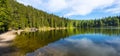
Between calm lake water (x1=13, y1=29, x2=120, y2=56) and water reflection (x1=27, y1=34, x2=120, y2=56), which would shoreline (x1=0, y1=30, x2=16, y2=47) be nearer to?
calm lake water (x1=13, y1=29, x2=120, y2=56)

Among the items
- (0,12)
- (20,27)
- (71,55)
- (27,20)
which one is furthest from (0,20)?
(27,20)

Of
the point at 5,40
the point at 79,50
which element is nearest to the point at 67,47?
the point at 79,50

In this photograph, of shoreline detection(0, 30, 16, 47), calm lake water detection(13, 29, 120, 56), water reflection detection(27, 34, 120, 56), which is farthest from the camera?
shoreline detection(0, 30, 16, 47)

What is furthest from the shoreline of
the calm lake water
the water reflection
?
the water reflection

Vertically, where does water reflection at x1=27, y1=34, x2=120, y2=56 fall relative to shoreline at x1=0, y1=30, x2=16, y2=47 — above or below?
below

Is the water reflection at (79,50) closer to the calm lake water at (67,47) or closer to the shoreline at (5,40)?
the calm lake water at (67,47)

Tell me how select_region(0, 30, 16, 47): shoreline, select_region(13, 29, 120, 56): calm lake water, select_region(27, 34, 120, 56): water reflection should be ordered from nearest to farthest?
select_region(27, 34, 120, 56): water reflection
select_region(13, 29, 120, 56): calm lake water
select_region(0, 30, 16, 47): shoreline

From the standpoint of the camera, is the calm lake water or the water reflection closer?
the water reflection

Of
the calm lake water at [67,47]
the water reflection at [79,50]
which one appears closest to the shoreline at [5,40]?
the calm lake water at [67,47]

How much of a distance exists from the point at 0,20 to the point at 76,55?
31.0 meters

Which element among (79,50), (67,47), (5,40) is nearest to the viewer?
(79,50)

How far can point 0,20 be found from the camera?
142 ft

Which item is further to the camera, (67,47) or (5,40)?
(5,40)

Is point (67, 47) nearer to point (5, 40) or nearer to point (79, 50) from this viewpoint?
point (79, 50)
